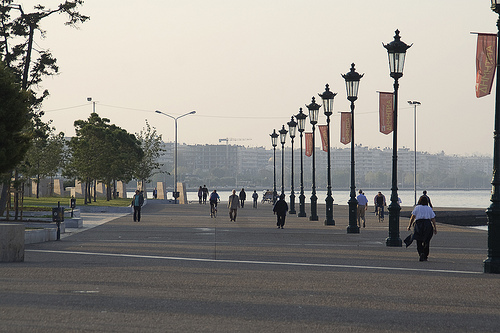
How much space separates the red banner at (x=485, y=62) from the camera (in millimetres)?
20516

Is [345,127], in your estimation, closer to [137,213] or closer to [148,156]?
[137,213]

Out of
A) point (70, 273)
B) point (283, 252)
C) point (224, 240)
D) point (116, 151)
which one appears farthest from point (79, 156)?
point (70, 273)

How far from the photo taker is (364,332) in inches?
334

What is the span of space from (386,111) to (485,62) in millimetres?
15580

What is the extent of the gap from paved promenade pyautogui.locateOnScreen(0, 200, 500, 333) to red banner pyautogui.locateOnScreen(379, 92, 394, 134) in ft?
51.7

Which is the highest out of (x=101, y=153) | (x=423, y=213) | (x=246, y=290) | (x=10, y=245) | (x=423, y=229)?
(x=101, y=153)

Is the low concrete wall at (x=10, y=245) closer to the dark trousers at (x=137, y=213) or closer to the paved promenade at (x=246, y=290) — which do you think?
the paved promenade at (x=246, y=290)

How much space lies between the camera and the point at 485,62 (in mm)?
21047

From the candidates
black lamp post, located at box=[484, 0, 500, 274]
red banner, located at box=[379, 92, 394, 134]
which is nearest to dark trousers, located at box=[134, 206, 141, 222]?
red banner, located at box=[379, 92, 394, 134]

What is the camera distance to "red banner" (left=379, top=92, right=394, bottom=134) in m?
35.9

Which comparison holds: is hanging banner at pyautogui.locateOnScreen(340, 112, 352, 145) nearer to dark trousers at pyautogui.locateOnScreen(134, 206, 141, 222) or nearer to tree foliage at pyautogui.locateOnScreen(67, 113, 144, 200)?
dark trousers at pyautogui.locateOnScreen(134, 206, 141, 222)

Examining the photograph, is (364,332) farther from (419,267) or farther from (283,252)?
(283,252)

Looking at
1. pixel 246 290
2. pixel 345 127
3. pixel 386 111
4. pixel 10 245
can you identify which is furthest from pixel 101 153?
pixel 246 290

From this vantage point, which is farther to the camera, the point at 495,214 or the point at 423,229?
the point at 423,229
